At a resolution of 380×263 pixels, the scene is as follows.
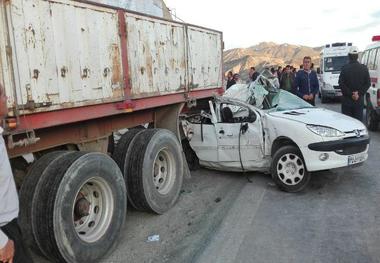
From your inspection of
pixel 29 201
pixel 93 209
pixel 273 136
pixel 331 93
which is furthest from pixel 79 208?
pixel 331 93

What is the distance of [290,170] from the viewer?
20.4ft

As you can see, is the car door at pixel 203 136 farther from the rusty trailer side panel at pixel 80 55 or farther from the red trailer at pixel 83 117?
the red trailer at pixel 83 117

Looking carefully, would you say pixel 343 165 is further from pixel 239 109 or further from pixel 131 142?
pixel 131 142

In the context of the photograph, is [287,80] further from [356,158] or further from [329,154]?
[329,154]

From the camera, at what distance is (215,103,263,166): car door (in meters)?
6.68

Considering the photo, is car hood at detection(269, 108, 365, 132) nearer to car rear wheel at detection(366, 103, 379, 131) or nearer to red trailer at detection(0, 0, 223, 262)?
red trailer at detection(0, 0, 223, 262)

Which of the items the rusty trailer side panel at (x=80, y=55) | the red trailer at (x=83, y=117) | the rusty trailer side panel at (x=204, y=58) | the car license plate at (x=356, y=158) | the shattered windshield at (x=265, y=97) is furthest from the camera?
the shattered windshield at (x=265, y=97)

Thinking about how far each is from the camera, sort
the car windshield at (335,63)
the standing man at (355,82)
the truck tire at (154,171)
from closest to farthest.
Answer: the truck tire at (154,171)
the standing man at (355,82)
the car windshield at (335,63)

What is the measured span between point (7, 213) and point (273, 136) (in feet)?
15.1

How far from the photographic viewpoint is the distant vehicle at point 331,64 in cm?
2041

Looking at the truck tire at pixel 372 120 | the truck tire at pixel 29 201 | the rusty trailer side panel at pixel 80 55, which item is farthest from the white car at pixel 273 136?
the truck tire at pixel 372 120

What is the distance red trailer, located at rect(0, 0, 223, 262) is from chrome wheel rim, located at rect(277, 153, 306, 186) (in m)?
1.52

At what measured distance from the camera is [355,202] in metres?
5.68

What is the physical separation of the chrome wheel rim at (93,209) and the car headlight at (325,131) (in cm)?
306
